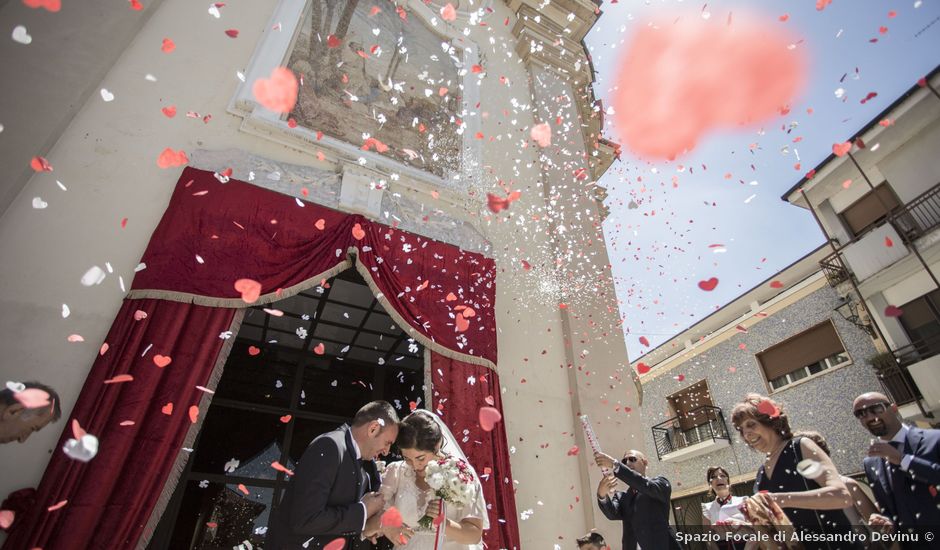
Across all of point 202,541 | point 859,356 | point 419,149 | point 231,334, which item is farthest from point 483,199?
point 859,356

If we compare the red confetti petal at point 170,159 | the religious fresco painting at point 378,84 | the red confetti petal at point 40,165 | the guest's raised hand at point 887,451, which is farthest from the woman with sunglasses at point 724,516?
the red confetti petal at point 40,165

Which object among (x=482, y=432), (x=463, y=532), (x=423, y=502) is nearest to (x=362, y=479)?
(x=423, y=502)

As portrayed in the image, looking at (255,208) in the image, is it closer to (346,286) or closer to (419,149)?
(346,286)

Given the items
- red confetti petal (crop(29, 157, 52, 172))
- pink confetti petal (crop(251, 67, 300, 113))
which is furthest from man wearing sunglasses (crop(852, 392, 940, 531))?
red confetti petal (crop(29, 157, 52, 172))

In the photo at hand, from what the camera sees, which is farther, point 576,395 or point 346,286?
point 346,286

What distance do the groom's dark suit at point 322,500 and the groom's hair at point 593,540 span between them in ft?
7.81

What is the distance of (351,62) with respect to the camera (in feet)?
18.2

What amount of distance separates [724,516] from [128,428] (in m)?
3.57

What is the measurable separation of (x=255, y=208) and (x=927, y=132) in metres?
12.9

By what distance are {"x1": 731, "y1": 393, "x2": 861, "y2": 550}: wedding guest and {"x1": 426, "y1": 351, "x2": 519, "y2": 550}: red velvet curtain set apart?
192 cm

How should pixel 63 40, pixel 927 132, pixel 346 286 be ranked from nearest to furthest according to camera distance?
pixel 63 40 < pixel 346 286 < pixel 927 132

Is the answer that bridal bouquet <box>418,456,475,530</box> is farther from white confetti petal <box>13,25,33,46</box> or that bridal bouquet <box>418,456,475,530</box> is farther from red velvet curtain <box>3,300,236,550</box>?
white confetti petal <box>13,25,33,46</box>

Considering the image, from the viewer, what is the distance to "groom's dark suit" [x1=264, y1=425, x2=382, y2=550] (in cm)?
224

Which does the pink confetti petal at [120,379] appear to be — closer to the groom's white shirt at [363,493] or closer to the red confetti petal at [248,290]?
the red confetti petal at [248,290]
